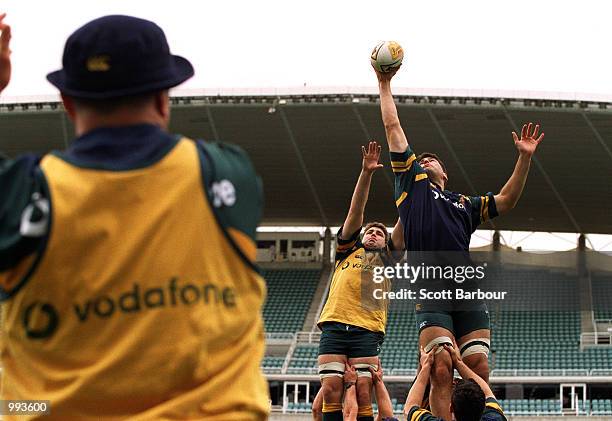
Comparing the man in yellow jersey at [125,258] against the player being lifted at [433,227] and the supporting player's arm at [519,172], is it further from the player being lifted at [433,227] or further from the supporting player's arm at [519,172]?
the supporting player's arm at [519,172]

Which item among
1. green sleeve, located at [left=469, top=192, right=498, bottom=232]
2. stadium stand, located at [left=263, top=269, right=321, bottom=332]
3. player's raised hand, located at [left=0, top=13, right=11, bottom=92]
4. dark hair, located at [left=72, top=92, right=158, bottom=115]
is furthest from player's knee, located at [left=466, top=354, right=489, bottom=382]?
stadium stand, located at [left=263, top=269, right=321, bottom=332]

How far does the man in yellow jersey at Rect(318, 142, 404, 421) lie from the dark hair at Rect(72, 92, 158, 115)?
21.9ft

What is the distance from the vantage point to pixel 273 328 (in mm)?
34406

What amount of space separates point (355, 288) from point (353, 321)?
298 mm

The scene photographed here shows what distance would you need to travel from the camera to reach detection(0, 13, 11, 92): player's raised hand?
9.21 ft

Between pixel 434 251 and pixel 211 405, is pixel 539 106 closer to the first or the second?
pixel 434 251

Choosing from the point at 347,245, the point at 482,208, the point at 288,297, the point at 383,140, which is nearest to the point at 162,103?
the point at 482,208

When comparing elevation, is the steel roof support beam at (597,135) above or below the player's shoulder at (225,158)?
above

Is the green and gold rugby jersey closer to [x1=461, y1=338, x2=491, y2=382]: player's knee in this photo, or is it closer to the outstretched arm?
[x1=461, y1=338, x2=491, y2=382]: player's knee

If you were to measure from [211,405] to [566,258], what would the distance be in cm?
3612

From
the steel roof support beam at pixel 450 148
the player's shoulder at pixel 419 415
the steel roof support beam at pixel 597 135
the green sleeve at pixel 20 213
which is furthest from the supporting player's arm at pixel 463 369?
the steel roof support beam at pixel 597 135

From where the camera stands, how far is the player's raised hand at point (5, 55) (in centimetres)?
281

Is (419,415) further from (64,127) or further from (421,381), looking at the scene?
(64,127)

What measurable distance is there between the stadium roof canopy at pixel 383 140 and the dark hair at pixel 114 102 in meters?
28.0
